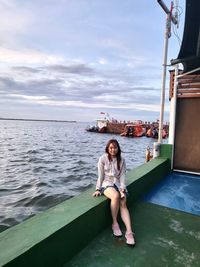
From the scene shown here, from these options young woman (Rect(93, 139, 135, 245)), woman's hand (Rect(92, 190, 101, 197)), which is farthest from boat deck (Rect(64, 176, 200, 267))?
woman's hand (Rect(92, 190, 101, 197))

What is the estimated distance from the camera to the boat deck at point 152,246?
2.30 m

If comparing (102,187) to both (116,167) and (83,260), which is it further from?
(83,260)

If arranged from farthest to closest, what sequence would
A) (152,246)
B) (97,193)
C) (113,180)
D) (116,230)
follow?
(113,180), (97,193), (116,230), (152,246)

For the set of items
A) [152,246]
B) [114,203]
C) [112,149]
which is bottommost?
[152,246]

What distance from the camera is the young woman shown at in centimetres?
289

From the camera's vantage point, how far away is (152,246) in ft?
8.51

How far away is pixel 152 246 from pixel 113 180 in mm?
933

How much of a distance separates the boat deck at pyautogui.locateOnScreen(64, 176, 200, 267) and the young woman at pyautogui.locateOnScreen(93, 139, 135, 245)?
0.32 m

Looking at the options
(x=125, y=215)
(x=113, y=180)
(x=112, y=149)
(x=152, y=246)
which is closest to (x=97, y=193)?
(x=113, y=180)

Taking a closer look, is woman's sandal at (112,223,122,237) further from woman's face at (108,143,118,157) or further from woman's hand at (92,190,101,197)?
woman's face at (108,143,118,157)

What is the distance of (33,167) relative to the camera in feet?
41.4

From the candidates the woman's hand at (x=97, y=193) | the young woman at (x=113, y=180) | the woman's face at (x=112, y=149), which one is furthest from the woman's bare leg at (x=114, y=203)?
the woman's face at (x=112, y=149)

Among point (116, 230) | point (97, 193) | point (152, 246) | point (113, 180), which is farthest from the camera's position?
point (113, 180)

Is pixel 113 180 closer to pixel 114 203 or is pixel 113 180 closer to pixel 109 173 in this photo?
pixel 109 173
